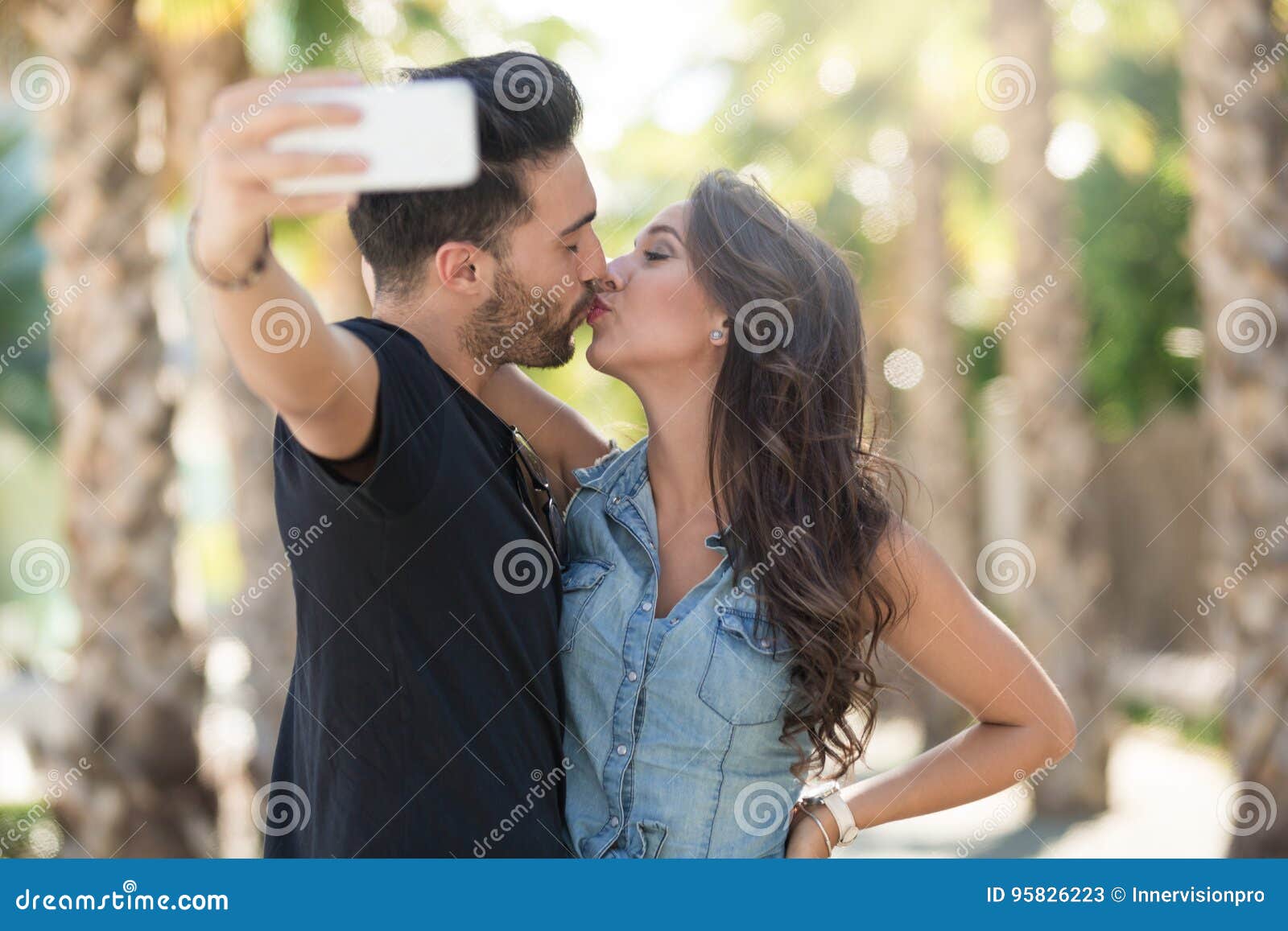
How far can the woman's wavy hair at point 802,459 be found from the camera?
2.48 meters

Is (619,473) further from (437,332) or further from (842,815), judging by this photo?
(842,815)

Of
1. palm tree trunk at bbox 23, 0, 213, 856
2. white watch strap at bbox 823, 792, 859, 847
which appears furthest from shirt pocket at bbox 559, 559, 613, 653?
palm tree trunk at bbox 23, 0, 213, 856

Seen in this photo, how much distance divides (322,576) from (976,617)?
126 cm

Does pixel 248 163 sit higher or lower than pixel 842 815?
higher

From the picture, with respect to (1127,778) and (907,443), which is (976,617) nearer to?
(1127,778)

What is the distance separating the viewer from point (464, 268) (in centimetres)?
232

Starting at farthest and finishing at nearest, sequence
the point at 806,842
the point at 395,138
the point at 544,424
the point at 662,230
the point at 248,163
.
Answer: the point at 544,424 → the point at 662,230 → the point at 806,842 → the point at 395,138 → the point at 248,163

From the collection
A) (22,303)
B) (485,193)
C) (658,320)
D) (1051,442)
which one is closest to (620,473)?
(658,320)

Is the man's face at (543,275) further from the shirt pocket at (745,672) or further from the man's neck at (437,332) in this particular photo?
the shirt pocket at (745,672)

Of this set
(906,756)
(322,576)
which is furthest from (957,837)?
(322,576)

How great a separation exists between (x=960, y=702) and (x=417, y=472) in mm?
1233

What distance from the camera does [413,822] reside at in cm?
213

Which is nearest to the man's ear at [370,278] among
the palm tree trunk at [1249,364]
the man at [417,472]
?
the man at [417,472]

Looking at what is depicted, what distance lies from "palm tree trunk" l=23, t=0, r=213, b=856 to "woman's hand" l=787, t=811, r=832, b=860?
3.70 metres
